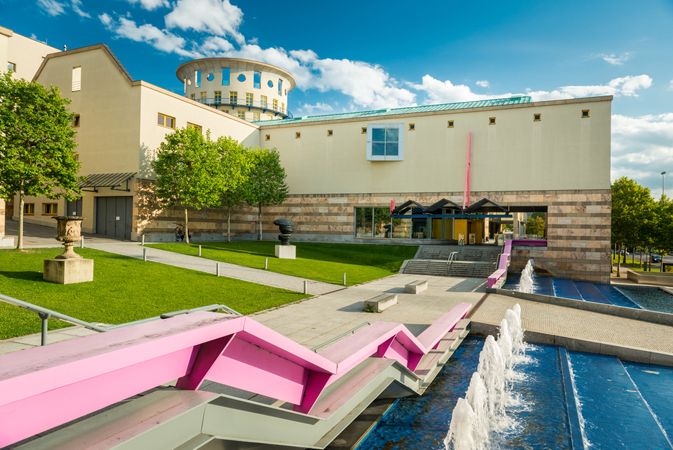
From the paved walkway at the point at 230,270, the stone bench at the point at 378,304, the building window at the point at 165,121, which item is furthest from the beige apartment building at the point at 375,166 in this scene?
the stone bench at the point at 378,304

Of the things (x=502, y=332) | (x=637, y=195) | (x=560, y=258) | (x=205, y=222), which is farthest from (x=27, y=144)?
(x=637, y=195)

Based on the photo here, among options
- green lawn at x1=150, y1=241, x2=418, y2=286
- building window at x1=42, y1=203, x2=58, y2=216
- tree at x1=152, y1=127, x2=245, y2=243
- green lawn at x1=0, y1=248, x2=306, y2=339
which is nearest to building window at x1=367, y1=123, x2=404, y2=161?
green lawn at x1=150, y1=241, x2=418, y2=286

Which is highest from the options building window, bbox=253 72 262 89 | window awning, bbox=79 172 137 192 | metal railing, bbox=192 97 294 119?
building window, bbox=253 72 262 89

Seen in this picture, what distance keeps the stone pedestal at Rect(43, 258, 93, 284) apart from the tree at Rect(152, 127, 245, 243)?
14.8 meters

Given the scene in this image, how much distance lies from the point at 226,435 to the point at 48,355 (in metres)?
1.59

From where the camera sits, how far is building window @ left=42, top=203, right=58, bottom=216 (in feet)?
106

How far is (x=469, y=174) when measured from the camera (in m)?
34.1

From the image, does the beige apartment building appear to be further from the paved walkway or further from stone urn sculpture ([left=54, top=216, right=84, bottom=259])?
stone urn sculpture ([left=54, top=216, right=84, bottom=259])

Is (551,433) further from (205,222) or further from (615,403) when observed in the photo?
(205,222)

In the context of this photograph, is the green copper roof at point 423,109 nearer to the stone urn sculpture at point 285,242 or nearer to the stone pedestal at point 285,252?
the stone urn sculpture at point 285,242

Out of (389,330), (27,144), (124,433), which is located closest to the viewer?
(124,433)

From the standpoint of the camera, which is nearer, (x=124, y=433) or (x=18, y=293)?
(x=124, y=433)

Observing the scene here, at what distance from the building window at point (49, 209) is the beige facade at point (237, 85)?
27589 millimetres

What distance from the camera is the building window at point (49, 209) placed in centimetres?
3244
